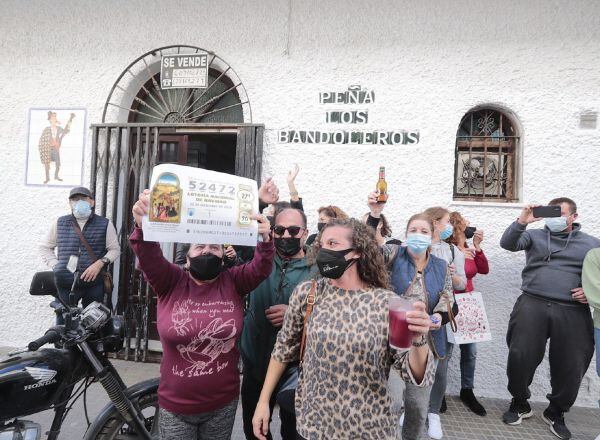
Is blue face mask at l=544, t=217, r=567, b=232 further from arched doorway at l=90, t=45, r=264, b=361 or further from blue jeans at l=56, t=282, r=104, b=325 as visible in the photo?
blue jeans at l=56, t=282, r=104, b=325

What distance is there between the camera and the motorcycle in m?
1.91

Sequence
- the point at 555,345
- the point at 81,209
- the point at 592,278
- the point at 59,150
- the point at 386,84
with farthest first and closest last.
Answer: the point at 59,150 → the point at 386,84 → the point at 81,209 → the point at 555,345 → the point at 592,278

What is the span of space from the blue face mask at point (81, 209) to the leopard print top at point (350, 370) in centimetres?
324

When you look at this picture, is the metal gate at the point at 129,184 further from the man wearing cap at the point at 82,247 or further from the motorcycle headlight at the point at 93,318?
the motorcycle headlight at the point at 93,318

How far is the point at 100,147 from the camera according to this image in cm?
450

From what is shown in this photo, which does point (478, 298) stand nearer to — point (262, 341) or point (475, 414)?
point (475, 414)

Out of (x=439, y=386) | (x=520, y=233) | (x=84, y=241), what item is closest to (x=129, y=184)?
(x=84, y=241)

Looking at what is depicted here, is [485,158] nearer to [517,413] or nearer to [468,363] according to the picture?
[468,363]

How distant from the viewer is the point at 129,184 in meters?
4.43

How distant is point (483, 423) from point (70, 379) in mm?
3285

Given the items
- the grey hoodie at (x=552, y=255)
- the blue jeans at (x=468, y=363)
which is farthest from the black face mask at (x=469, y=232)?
the blue jeans at (x=468, y=363)

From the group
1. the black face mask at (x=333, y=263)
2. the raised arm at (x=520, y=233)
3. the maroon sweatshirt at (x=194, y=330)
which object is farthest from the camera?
the raised arm at (x=520, y=233)

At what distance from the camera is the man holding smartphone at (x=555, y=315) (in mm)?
3162

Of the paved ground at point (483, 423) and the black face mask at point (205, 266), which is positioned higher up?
the black face mask at point (205, 266)
